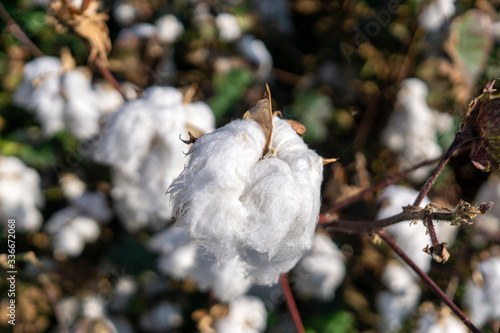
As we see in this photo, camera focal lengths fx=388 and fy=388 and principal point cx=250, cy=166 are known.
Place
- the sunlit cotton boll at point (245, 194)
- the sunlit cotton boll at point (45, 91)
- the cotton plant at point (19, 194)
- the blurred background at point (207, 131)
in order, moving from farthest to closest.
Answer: the cotton plant at point (19, 194) → the sunlit cotton boll at point (45, 91) → the blurred background at point (207, 131) → the sunlit cotton boll at point (245, 194)

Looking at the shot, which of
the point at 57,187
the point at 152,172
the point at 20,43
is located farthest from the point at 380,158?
the point at 20,43

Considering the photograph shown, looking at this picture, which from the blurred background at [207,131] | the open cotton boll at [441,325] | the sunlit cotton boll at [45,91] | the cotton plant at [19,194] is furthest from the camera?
the cotton plant at [19,194]

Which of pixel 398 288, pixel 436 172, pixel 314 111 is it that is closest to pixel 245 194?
pixel 436 172

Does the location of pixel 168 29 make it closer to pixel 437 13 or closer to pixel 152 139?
pixel 152 139

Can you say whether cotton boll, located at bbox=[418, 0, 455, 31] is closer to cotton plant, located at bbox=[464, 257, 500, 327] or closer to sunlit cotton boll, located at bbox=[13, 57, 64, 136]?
cotton plant, located at bbox=[464, 257, 500, 327]

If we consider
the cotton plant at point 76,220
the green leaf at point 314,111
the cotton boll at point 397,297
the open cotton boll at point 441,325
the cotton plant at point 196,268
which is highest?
the green leaf at point 314,111

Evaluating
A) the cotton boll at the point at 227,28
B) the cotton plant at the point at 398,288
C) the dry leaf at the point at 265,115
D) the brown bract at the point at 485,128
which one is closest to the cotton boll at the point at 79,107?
the cotton boll at the point at 227,28

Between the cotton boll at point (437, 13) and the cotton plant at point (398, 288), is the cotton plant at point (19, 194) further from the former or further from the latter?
the cotton boll at point (437, 13)

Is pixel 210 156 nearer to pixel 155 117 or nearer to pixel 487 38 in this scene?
pixel 155 117

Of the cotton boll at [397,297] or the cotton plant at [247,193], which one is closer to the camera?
the cotton plant at [247,193]
